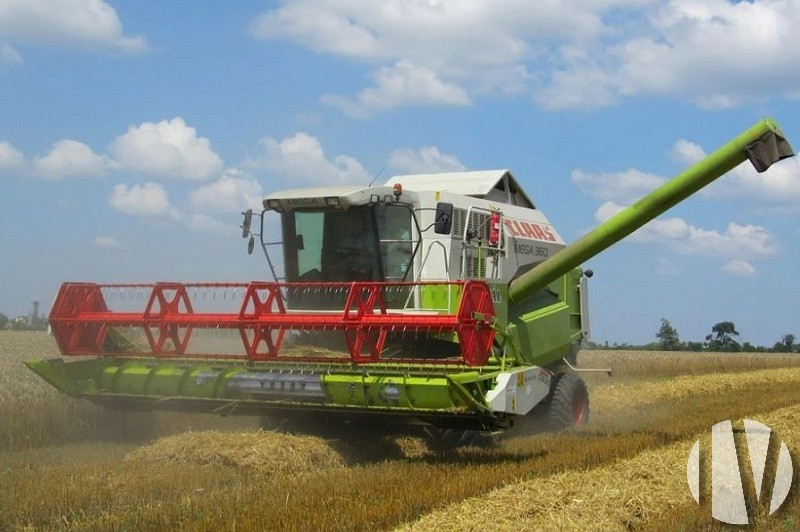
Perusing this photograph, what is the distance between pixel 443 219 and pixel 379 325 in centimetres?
104

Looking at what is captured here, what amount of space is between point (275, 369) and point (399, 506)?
8.97 feet

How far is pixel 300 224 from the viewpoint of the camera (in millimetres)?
8898

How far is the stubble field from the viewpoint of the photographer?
198 inches

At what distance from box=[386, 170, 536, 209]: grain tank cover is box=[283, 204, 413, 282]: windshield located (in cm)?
143

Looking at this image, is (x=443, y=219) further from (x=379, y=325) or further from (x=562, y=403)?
(x=562, y=403)

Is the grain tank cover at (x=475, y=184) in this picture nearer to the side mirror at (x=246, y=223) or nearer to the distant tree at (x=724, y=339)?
the side mirror at (x=246, y=223)

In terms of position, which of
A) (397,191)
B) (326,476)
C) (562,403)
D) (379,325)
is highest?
(397,191)

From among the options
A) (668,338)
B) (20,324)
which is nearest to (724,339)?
(668,338)

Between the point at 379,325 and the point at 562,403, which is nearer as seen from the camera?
the point at 379,325

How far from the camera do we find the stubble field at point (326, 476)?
5.04 m

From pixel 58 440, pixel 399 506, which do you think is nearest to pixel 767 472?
pixel 399 506

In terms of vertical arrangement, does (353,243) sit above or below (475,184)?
below

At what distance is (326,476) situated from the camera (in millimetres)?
6336

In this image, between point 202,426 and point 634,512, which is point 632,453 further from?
point 202,426
